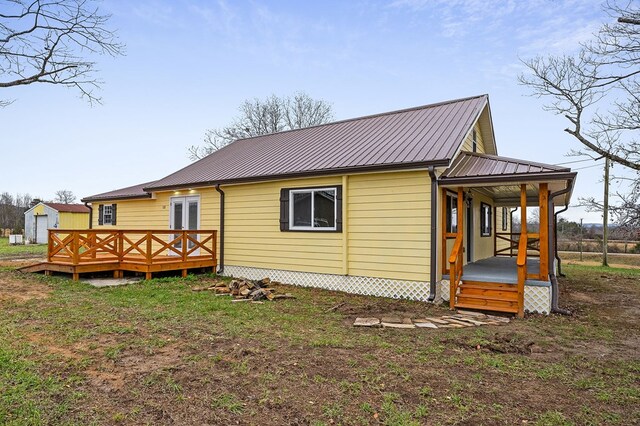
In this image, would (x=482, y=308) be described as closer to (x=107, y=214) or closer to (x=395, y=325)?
(x=395, y=325)

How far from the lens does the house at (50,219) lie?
28.1 metres

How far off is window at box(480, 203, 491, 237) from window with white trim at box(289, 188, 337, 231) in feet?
19.4

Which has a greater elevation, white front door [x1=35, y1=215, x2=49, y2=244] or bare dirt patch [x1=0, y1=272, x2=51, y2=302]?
white front door [x1=35, y1=215, x2=49, y2=244]

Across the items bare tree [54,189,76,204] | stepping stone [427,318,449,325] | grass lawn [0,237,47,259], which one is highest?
bare tree [54,189,76,204]

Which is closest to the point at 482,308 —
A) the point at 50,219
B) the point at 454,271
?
the point at 454,271

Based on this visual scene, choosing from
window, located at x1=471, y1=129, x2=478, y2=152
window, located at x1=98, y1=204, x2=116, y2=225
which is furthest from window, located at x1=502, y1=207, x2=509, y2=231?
window, located at x1=98, y1=204, x2=116, y2=225

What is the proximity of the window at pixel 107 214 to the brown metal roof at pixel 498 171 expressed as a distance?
1312 cm

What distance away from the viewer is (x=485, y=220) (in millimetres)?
12828

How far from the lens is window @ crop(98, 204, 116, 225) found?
14984 mm

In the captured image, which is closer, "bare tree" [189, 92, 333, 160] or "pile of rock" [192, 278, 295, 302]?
"pile of rock" [192, 278, 295, 302]

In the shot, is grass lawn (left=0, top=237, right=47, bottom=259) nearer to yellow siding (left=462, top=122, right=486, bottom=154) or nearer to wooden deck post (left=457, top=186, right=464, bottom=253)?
wooden deck post (left=457, top=186, right=464, bottom=253)

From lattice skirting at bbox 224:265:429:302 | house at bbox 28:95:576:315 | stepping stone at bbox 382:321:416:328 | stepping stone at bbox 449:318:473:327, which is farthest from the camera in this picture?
lattice skirting at bbox 224:265:429:302

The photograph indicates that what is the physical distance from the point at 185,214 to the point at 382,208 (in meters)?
7.03

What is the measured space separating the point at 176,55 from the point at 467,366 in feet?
49.2
